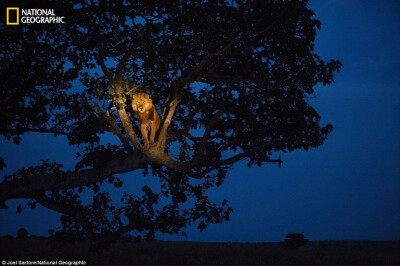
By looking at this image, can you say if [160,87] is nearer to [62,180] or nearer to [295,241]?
[62,180]

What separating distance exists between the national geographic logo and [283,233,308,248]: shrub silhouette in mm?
33291

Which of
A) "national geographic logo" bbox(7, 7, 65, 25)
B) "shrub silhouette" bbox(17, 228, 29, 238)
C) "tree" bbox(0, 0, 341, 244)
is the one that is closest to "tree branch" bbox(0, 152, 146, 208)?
"tree" bbox(0, 0, 341, 244)

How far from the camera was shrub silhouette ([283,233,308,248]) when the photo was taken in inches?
1290

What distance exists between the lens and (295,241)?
1300 inches

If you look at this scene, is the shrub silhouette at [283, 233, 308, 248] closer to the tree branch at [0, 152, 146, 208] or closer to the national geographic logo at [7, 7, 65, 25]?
the tree branch at [0, 152, 146, 208]

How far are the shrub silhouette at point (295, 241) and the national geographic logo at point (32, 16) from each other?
33291mm

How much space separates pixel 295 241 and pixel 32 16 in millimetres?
33973

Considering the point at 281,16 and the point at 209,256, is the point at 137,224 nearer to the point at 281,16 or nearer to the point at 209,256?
the point at 281,16

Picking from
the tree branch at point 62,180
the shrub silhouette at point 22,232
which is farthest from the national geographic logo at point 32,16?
the shrub silhouette at point 22,232

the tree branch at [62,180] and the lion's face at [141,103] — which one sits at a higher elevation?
the lion's face at [141,103]

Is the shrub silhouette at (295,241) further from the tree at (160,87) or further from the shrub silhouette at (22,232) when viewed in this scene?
the shrub silhouette at (22,232)

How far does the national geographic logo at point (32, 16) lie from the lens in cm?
606

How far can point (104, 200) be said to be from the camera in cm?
896

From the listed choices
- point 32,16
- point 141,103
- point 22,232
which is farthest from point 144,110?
point 22,232
